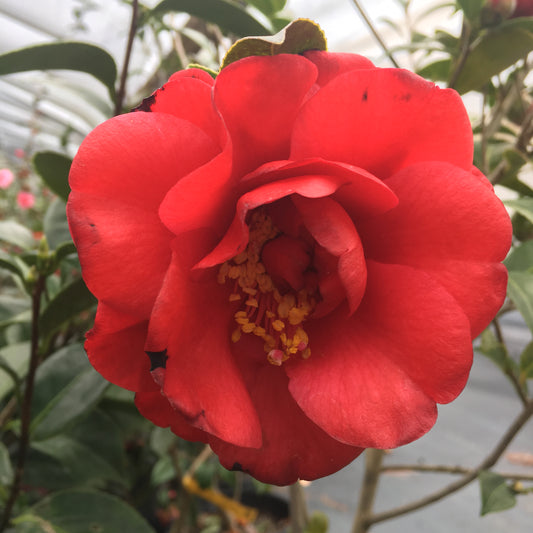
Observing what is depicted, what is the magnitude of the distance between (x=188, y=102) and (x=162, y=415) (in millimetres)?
258

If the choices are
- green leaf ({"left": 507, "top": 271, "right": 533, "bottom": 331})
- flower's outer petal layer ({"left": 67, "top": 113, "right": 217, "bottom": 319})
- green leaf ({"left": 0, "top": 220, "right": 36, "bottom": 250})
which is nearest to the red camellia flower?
flower's outer petal layer ({"left": 67, "top": 113, "right": 217, "bottom": 319})

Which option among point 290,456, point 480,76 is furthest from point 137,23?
point 290,456

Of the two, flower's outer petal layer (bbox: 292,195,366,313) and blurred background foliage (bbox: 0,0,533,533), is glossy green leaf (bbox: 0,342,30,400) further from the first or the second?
flower's outer petal layer (bbox: 292,195,366,313)

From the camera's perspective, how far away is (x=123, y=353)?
358 millimetres

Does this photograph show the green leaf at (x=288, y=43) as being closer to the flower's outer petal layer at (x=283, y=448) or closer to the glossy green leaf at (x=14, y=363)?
the flower's outer petal layer at (x=283, y=448)

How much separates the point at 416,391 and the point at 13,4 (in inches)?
156

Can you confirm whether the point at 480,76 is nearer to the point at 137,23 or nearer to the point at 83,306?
the point at 137,23

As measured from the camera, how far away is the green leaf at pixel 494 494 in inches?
22.3

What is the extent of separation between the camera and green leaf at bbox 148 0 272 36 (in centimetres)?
51

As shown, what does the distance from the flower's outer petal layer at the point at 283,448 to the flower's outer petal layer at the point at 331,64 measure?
0.25 metres

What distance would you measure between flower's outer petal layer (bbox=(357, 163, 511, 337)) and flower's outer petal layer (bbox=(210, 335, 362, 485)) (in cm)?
15

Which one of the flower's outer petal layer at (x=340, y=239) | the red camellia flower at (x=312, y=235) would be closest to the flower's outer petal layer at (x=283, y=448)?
the red camellia flower at (x=312, y=235)

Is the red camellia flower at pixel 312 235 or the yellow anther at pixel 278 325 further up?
the red camellia flower at pixel 312 235

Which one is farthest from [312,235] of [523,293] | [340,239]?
[523,293]
